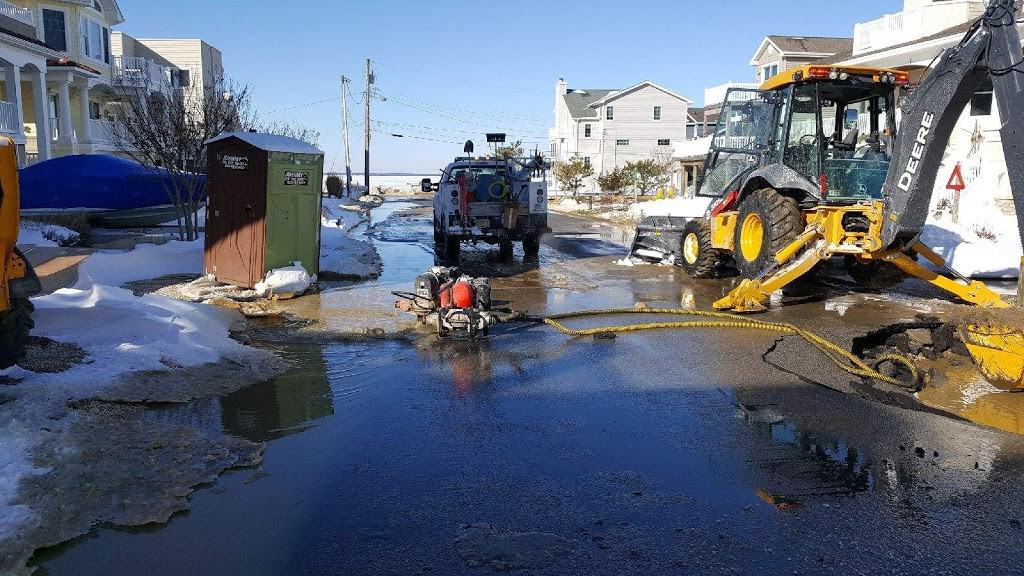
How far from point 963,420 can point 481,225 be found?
11.0 meters

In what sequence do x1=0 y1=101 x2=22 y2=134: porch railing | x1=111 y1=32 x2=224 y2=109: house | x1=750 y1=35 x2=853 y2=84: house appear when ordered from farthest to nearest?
x1=111 y1=32 x2=224 y2=109: house
x1=750 y1=35 x2=853 y2=84: house
x1=0 y1=101 x2=22 y2=134: porch railing

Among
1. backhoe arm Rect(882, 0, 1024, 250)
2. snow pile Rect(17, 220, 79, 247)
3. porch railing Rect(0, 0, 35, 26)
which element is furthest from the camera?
porch railing Rect(0, 0, 35, 26)

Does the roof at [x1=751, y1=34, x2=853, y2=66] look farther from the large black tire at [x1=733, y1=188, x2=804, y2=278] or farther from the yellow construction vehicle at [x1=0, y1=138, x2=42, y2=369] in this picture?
the yellow construction vehicle at [x1=0, y1=138, x2=42, y2=369]

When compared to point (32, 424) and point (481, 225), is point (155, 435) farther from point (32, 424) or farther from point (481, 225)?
point (481, 225)

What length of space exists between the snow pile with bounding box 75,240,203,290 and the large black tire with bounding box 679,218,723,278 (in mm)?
8878

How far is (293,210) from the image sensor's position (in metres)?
11.9

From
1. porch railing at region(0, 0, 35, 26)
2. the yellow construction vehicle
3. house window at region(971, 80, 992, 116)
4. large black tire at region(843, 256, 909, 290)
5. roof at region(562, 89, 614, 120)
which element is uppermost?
roof at region(562, 89, 614, 120)

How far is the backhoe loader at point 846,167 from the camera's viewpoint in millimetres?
7402

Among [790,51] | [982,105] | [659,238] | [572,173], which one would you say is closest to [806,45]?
[790,51]

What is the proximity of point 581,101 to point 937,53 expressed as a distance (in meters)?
52.0

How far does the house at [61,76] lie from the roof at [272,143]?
12.4 metres

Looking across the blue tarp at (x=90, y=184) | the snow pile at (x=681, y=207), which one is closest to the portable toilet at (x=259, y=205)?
the blue tarp at (x=90, y=184)

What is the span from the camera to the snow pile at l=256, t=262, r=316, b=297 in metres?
11.4

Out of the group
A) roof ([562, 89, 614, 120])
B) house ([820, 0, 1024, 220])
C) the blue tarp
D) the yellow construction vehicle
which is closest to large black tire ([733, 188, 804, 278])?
house ([820, 0, 1024, 220])
